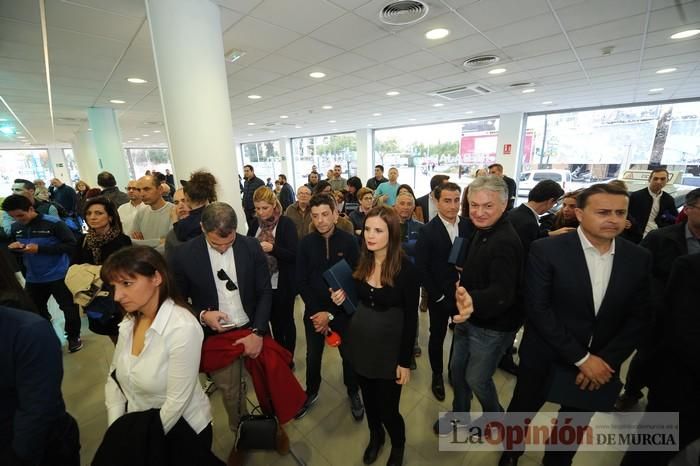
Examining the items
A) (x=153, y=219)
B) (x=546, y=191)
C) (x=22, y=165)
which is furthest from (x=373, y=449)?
(x=22, y=165)

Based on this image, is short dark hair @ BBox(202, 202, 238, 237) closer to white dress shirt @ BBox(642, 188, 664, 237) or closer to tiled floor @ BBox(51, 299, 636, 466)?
tiled floor @ BBox(51, 299, 636, 466)

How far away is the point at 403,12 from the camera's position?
262cm

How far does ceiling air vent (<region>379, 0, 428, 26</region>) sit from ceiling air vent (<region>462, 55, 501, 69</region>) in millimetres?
1629

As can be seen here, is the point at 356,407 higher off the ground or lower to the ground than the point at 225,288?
lower

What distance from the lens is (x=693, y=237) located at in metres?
1.90

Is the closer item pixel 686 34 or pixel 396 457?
pixel 396 457

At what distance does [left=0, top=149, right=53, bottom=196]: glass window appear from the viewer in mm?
15820

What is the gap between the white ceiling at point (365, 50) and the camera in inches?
103

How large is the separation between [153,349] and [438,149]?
11.5 metres

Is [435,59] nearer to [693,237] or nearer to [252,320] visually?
[693,237]

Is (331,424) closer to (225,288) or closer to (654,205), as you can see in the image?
(225,288)

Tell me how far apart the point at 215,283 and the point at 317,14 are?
2691 mm

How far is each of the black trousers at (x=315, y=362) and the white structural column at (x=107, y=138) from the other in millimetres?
7420

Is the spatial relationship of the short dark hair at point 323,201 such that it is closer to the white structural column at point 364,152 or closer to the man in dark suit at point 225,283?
the man in dark suit at point 225,283
